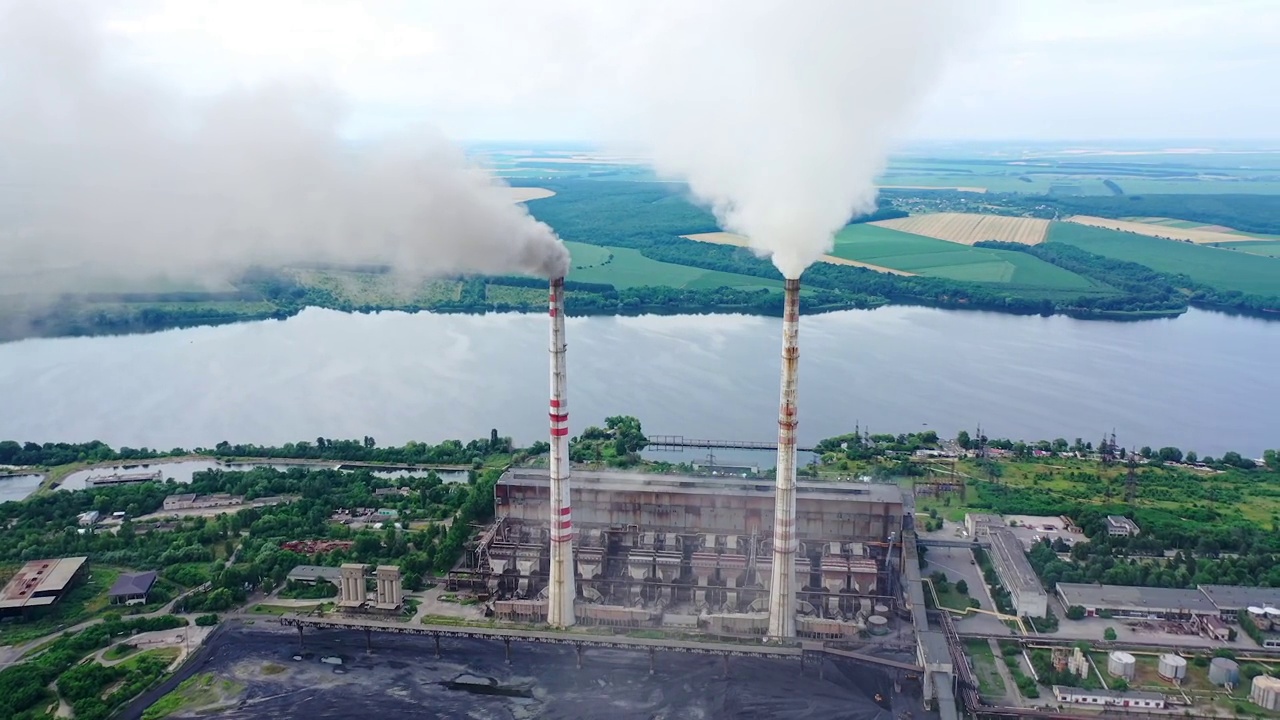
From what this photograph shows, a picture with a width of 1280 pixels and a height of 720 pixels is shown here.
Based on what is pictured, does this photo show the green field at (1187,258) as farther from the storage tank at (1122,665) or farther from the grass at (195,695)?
the grass at (195,695)

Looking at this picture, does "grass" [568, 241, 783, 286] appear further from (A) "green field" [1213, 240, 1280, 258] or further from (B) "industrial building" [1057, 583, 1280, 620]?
(B) "industrial building" [1057, 583, 1280, 620]

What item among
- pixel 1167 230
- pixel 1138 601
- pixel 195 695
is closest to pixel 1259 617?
pixel 1138 601

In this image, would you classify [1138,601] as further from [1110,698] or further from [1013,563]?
[1110,698]

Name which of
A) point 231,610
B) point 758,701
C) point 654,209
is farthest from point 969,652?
point 654,209

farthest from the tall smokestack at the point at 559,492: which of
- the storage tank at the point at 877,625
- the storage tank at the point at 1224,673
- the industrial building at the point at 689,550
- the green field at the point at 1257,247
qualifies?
the green field at the point at 1257,247

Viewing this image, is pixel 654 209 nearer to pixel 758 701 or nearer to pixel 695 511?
pixel 695 511
